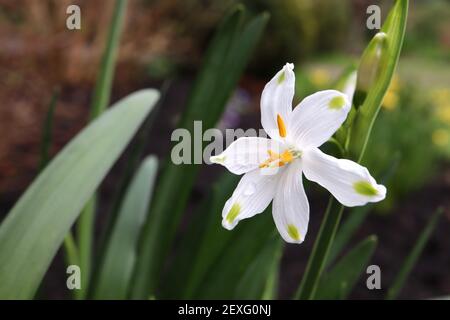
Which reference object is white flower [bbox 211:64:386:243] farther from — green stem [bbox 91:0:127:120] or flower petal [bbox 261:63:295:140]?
green stem [bbox 91:0:127:120]

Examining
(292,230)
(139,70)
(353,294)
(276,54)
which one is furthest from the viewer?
(276,54)

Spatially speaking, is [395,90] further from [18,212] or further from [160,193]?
[18,212]

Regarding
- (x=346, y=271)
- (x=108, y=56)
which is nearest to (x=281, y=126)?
(x=346, y=271)

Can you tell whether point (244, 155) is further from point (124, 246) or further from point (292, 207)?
point (124, 246)

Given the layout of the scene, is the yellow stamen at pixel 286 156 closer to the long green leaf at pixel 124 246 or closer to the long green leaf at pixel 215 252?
the long green leaf at pixel 215 252

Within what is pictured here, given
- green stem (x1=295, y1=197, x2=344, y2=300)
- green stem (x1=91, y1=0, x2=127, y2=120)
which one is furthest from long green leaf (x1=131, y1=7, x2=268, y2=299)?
green stem (x1=295, y1=197, x2=344, y2=300)

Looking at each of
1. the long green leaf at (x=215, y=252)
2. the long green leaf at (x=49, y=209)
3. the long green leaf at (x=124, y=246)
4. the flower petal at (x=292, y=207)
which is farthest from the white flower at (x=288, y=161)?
the long green leaf at (x=124, y=246)
